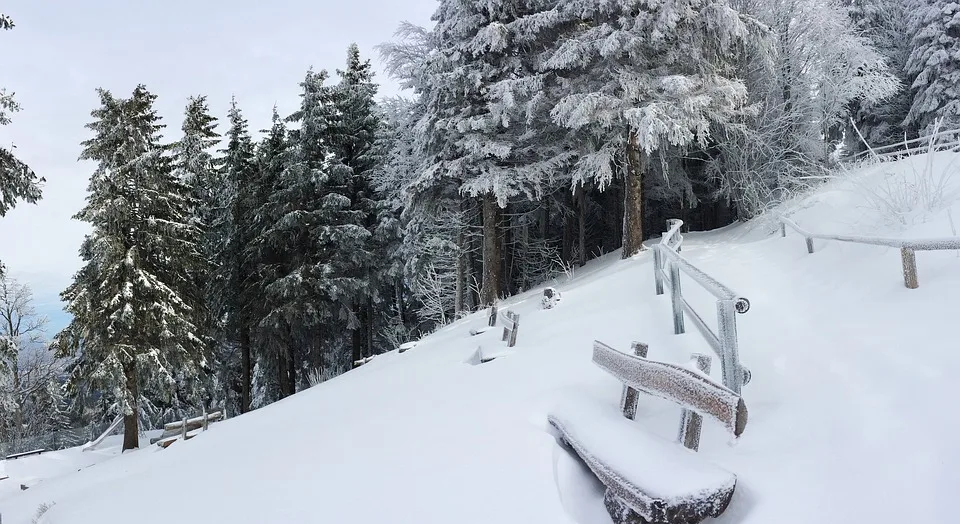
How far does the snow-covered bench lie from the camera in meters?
2.44

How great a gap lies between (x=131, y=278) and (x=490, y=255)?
36.8ft

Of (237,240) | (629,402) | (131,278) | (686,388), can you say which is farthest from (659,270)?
(237,240)

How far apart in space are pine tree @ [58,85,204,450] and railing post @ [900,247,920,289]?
A: 18.0m

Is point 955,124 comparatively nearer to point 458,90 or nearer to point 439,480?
point 458,90

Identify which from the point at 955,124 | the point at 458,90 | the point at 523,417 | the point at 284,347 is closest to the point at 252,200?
the point at 284,347

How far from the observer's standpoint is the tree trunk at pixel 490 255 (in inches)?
596

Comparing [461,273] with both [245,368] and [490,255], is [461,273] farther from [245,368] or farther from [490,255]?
[245,368]

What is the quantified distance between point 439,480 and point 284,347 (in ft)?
62.3

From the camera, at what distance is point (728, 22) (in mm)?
12492

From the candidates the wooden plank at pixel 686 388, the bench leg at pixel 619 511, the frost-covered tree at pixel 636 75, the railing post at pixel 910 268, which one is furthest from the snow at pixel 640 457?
the frost-covered tree at pixel 636 75

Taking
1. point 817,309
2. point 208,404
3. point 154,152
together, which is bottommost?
point 208,404

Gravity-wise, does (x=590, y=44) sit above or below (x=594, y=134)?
above

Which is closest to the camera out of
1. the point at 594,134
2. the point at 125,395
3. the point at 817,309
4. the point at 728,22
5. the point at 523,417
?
the point at 523,417

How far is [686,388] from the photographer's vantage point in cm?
291
